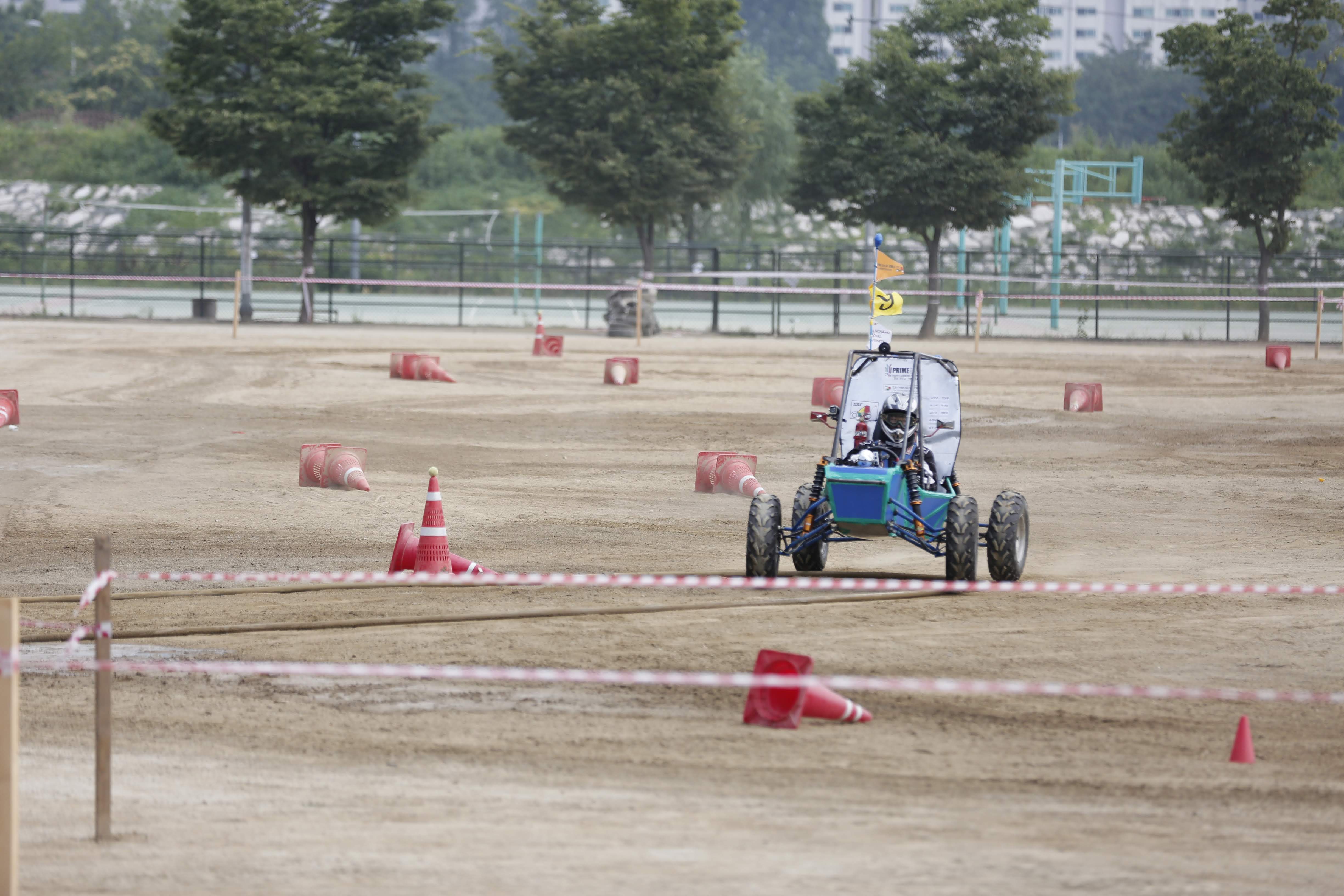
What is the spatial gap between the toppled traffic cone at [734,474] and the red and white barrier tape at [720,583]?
3692 mm

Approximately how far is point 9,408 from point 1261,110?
32.0 meters

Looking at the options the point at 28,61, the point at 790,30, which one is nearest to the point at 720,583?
the point at 28,61

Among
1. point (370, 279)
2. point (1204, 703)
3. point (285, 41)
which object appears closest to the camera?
point (1204, 703)

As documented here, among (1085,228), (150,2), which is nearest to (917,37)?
(1085,228)

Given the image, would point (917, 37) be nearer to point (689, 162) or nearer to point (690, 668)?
point (689, 162)

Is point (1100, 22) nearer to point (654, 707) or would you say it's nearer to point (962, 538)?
point (962, 538)

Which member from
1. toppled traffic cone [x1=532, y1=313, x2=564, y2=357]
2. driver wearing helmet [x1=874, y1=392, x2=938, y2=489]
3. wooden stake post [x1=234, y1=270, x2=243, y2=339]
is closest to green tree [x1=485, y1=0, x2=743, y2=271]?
wooden stake post [x1=234, y1=270, x2=243, y2=339]

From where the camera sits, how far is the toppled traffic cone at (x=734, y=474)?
566 inches

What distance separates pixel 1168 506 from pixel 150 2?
10239 cm

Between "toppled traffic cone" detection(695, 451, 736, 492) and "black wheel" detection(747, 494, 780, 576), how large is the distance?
14.0 feet

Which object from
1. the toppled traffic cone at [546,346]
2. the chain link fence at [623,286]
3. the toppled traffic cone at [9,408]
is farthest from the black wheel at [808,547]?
the chain link fence at [623,286]

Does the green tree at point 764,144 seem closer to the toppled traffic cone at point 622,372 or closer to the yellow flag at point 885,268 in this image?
the toppled traffic cone at point 622,372

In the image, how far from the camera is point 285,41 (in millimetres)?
39438

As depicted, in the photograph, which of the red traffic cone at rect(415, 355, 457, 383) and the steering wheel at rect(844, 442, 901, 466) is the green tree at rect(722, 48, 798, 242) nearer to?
the red traffic cone at rect(415, 355, 457, 383)
